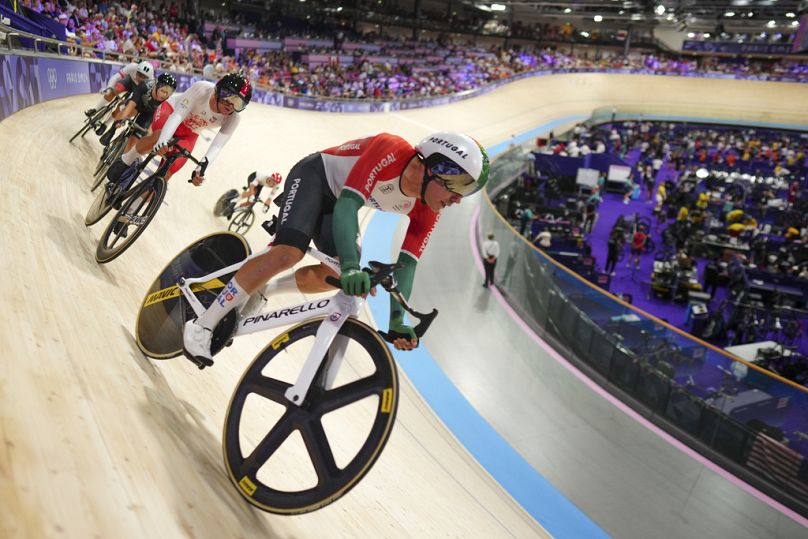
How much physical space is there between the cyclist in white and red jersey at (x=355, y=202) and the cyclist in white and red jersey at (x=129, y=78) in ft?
13.2

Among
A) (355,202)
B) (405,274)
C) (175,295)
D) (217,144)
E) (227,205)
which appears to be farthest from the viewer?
(227,205)

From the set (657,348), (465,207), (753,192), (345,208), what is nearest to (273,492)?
(345,208)

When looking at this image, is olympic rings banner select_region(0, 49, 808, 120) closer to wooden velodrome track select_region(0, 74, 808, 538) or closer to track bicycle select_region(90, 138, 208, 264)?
wooden velodrome track select_region(0, 74, 808, 538)

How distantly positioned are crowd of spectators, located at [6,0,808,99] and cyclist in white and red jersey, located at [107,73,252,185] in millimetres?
4871

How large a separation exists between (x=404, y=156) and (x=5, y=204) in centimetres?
284

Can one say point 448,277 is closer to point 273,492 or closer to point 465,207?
point 465,207

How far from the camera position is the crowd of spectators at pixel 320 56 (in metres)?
14.9

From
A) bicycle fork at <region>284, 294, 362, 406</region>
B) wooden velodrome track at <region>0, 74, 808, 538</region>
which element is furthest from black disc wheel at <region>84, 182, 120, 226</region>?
bicycle fork at <region>284, 294, 362, 406</region>

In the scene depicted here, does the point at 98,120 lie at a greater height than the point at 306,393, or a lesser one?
greater

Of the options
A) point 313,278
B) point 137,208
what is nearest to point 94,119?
point 137,208

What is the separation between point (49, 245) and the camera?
3443 mm

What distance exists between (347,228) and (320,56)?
84.5 feet

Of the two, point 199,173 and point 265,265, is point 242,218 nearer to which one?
point 199,173

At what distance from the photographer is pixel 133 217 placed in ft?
12.3
